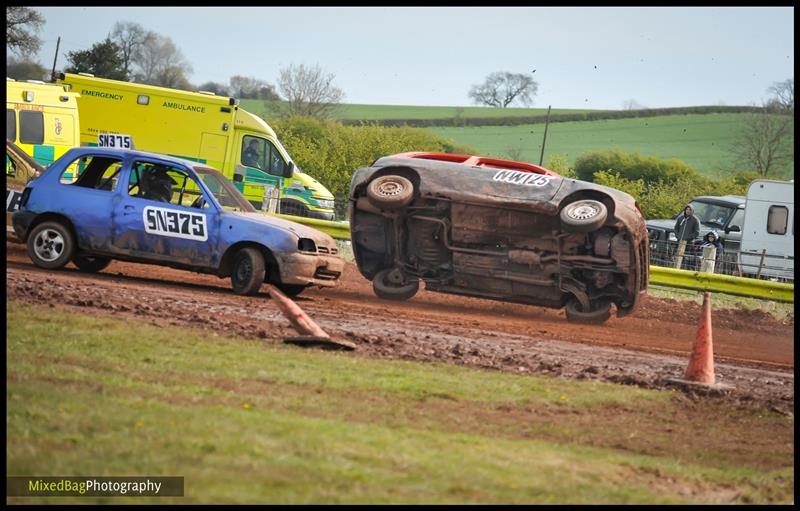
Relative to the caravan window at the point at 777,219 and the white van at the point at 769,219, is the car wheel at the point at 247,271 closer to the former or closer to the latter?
the white van at the point at 769,219

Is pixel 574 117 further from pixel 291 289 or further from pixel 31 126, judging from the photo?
pixel 291 289

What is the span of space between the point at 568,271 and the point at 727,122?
59999mm

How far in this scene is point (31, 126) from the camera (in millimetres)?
24234

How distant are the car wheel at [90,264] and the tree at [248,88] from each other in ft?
191

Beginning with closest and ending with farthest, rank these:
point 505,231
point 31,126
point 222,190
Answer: point 505,231, point 222,190, point 31,126

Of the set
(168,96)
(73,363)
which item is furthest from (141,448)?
(168,96)

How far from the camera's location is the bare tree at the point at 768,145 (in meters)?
58.4

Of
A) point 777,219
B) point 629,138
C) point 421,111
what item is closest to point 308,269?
point 777,219

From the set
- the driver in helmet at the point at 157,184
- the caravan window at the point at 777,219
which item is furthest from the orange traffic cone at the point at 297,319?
the caravan window at the point at 777,219

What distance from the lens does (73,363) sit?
Answer: 919 centimetres

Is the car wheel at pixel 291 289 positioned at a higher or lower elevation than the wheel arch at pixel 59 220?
lower

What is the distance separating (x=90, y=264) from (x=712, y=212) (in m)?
21.1

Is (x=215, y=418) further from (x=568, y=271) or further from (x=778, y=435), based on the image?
(x=568, y=271)

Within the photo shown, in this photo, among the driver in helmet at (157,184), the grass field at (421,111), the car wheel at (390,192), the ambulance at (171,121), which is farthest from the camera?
the grass field at (421,111)
